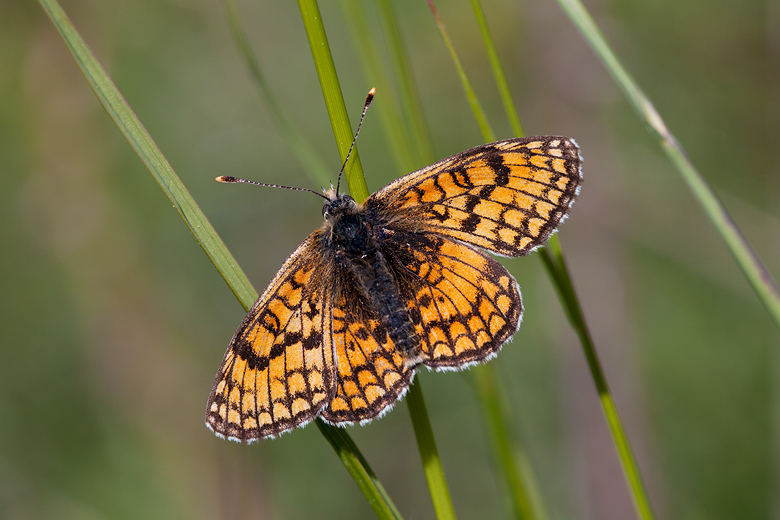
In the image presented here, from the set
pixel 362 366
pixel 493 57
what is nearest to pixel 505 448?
pixel 362 366

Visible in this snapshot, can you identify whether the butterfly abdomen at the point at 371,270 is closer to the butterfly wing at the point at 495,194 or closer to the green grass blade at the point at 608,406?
the butterfly wing at the point at 495,194

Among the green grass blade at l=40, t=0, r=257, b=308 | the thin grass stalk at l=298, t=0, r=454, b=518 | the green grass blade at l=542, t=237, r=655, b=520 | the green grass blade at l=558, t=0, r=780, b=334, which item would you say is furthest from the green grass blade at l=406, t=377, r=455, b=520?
the green grass blade at l=558, t=0, r=780, b=334

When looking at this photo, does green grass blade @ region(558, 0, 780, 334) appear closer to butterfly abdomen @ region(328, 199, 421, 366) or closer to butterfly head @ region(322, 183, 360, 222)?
butterfly abdomen @ region(328, 199, 421, 366)

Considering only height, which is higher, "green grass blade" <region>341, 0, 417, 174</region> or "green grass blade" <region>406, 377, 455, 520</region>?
"green grass blade" <region>341, 0, 417, 174</region>

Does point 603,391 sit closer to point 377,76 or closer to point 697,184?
point 697,184

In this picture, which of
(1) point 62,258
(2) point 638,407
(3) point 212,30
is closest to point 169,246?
(1) point 62,258

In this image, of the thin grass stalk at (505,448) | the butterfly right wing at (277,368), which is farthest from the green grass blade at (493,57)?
the butterfly right wing at (277,368)

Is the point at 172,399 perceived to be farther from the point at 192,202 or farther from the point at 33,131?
the point at 192,202

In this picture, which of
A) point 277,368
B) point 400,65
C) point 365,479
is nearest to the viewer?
point 365,479
